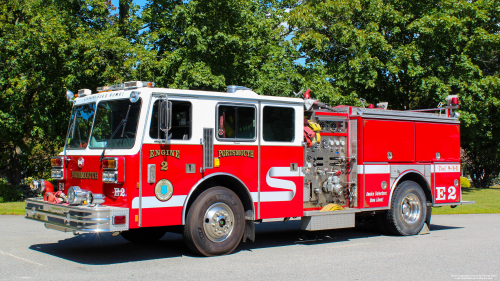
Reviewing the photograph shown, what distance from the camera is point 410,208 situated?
10875 mm

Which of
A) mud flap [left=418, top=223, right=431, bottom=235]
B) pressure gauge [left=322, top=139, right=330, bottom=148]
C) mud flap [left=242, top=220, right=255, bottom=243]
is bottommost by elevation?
mud flap [left=418, top=223, right=431, bottom=235]

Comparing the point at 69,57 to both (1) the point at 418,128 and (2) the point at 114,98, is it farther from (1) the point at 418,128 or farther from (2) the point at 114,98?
(1) the point at 418,128

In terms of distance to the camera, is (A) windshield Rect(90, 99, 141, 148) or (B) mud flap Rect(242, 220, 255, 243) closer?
(A) windshield Rect(90, 99, 141, 148)

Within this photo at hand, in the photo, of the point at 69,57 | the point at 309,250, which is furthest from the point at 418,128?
the point at 69,57

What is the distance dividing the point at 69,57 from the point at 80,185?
1013 centimetres

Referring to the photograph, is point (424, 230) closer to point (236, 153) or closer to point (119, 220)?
point (236, 153)

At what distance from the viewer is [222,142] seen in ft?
26.5

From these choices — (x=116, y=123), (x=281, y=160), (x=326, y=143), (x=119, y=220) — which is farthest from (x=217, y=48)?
(x=119, y=220)

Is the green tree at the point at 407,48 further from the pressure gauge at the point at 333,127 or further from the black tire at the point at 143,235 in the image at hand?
the black tire at the point at 143,235

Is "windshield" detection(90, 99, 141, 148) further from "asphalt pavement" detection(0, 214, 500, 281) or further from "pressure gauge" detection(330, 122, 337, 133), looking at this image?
"pressure gauge" detection(330, 122, 337, 133)

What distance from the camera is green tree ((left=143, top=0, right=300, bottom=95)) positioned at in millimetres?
16688

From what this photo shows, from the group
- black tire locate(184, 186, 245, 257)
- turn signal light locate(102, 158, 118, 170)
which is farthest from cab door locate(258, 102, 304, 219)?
turn signal light locate(102, 158, 118, 170)

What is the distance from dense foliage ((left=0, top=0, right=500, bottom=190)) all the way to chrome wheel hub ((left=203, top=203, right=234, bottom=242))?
28.2 ft

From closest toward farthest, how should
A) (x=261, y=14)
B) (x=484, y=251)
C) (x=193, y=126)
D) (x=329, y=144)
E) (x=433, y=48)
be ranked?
(x=193, y=126) → (x=484, y=251) → (x=329, y=144) → (x=261, y=14) → (x=433, y=48)
